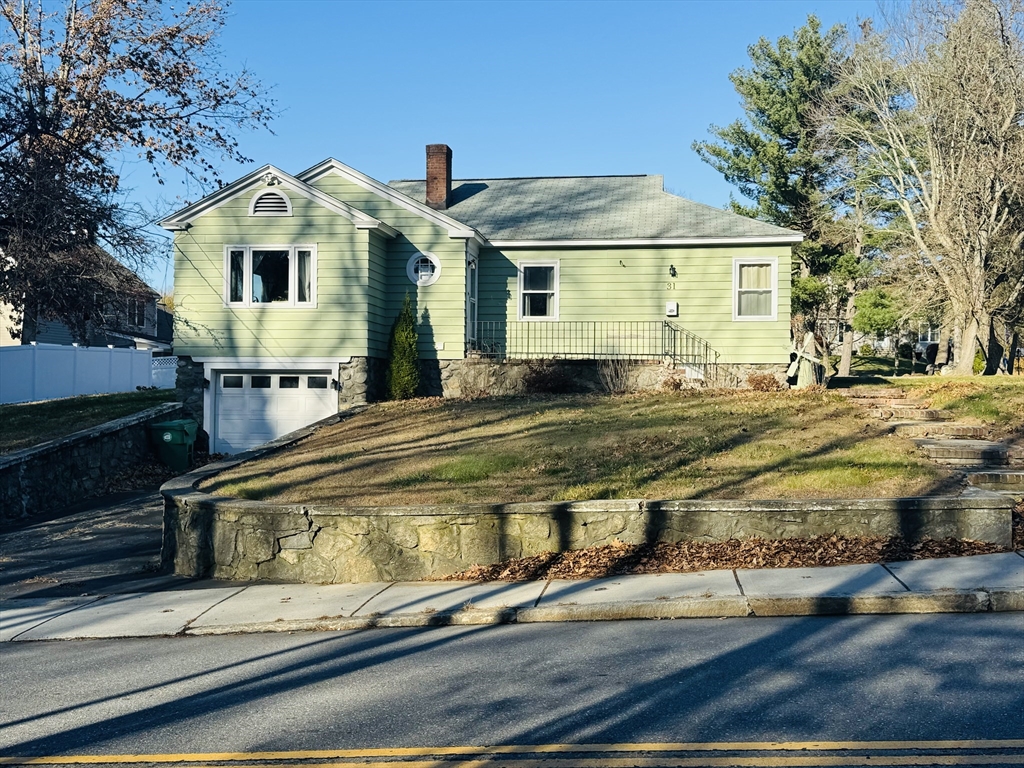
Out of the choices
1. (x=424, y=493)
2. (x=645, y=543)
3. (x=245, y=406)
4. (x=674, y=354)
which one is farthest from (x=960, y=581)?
(x=245, y=406)

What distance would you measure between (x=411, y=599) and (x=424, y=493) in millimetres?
2346

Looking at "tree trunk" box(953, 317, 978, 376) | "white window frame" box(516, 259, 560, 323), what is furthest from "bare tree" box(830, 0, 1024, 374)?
"white window frame" box(516, 259, 560, 323)

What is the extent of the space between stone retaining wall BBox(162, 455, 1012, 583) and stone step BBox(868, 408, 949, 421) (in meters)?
6.71

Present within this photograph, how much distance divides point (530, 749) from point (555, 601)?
373 centimetres

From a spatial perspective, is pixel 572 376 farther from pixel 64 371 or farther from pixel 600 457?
pixel 64 371

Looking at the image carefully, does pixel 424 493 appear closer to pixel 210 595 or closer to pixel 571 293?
pixel 210 595

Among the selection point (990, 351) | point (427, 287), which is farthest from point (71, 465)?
point (990, 351)

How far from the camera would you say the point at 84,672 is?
309 inches

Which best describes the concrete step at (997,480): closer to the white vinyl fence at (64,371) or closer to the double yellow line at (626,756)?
the double yellow line at (626,756)

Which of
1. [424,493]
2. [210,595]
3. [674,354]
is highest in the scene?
[674,354]

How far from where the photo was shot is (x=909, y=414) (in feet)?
56.6

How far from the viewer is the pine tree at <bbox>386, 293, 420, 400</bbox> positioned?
21641 mm

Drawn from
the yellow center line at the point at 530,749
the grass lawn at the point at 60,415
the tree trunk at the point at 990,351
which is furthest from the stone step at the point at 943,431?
the tree trunk at the point at 990,351

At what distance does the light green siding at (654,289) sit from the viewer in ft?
74.5
